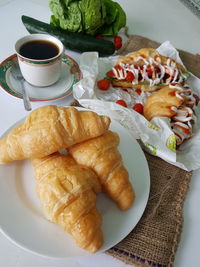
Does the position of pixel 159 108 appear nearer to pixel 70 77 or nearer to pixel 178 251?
pixel 70 77

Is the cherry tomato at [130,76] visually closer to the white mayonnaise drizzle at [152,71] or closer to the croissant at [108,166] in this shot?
the white mayonnaise drizzle at [152,71]

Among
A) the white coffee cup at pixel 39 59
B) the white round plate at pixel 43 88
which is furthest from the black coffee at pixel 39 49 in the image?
the white round plate at pixel 43 88

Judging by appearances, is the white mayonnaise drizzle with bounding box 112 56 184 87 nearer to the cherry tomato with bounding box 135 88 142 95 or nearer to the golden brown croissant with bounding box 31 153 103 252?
the cherry tomato with bounding box 135 88 142 95

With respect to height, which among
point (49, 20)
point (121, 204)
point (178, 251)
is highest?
point (49, 20)

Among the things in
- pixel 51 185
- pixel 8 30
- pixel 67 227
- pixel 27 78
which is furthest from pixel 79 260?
pixel 8 30

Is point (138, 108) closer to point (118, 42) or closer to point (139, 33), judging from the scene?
point (118, 42)

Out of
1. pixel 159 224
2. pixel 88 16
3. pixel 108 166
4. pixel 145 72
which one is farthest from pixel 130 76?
pixel 159 224
